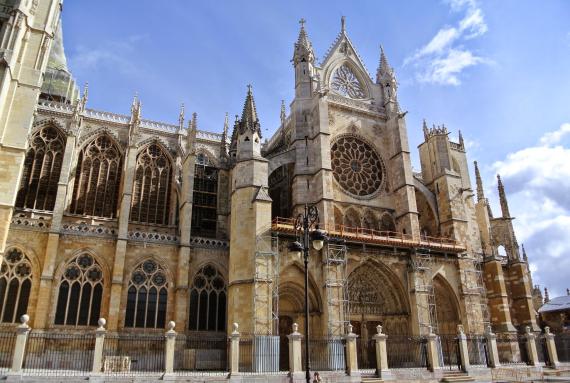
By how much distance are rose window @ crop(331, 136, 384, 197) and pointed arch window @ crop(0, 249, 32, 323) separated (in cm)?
1523

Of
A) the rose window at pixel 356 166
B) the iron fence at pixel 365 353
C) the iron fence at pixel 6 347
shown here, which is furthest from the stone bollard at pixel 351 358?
the iron fence at pixel 6 347

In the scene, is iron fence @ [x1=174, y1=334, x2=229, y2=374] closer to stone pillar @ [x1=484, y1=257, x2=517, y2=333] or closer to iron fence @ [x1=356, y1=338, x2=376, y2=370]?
iron fence @ [x1=356, y1=338, x2=376, y2=370]

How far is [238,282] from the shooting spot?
727 inches

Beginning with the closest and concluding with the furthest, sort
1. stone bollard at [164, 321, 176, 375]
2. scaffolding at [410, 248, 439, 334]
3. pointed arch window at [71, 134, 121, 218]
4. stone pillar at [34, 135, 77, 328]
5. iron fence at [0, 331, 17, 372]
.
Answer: stone bollard at [164, 321, 176, 375] → iron fence at [0, 331, 17, 372] → stone pillar at [34, 135, 77, 328] → scaffolding at [410, 248, 439, 334] → pointed arch window at [71, 134, 121, 218]

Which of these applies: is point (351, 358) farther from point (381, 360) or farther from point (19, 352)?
point (19, 352)

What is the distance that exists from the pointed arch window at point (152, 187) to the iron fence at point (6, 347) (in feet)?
28.1

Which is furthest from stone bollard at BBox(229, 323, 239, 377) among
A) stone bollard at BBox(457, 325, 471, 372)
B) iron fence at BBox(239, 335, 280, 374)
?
stone bollard at BBox(457, 325, 471, 372)

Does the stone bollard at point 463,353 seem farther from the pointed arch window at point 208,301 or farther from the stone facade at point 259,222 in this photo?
the pointed arch window at point 208,301

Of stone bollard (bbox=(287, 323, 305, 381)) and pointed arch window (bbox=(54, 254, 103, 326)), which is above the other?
pointed arch window (bbox=(54, 254, 103, 326))

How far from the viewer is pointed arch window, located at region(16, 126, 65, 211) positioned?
2262 centimetres

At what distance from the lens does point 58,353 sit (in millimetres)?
17312

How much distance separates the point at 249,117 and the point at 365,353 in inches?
494

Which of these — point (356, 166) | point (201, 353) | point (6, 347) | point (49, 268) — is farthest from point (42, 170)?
point (356, 166)

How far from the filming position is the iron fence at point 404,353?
19.9 meters
